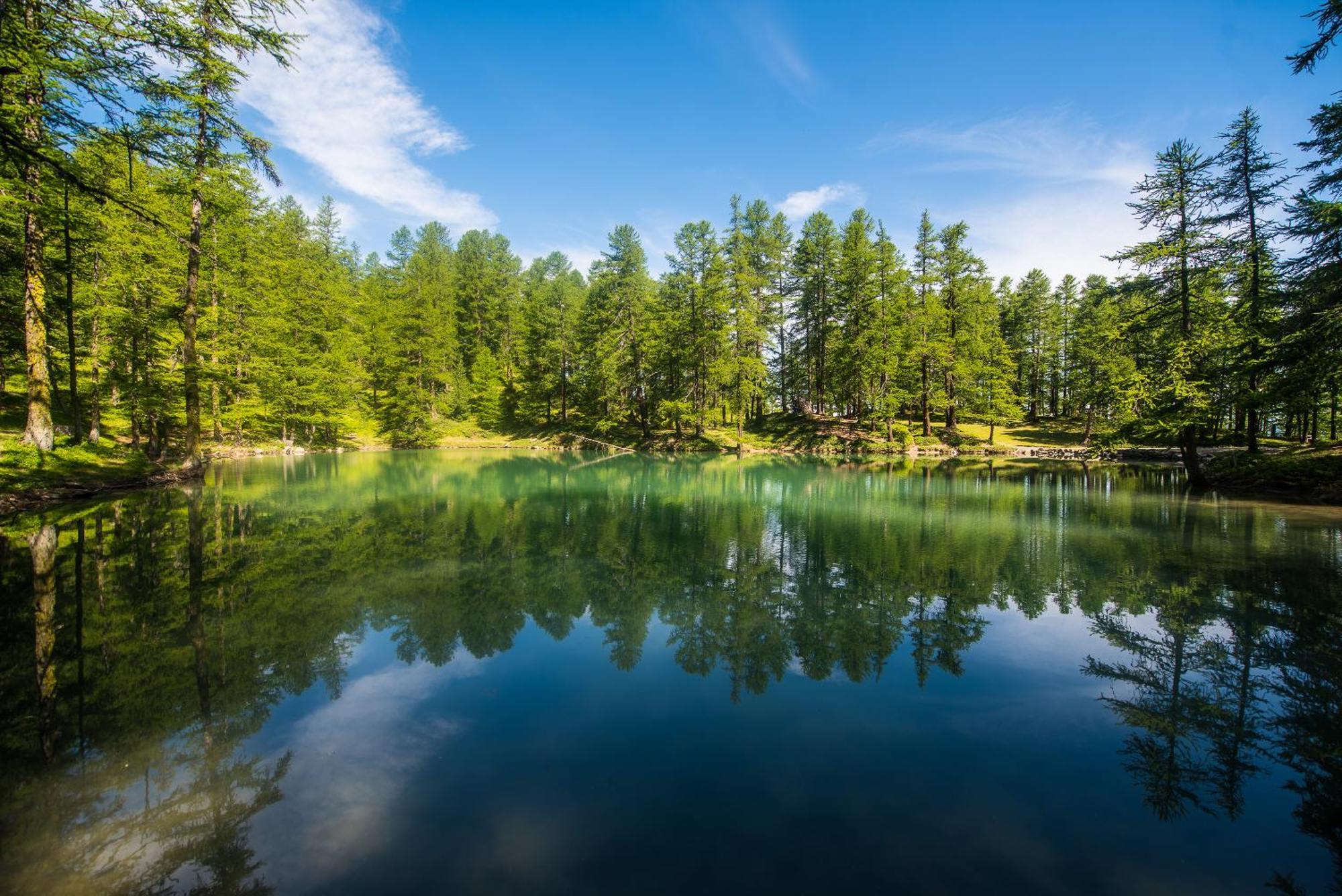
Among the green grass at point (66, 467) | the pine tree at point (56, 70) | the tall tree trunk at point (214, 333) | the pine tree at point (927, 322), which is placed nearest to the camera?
the pine tree at point (56, 70)

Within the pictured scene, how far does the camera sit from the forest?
16.9 m

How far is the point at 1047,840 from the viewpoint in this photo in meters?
4.13

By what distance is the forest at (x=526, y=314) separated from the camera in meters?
16.9

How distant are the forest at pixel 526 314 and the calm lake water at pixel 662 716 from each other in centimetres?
614

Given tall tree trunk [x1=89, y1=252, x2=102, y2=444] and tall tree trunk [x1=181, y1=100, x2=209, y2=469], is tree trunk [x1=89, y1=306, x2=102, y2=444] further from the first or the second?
tall tree trunk [x1=181, y1=100, x2=209, y2=469]

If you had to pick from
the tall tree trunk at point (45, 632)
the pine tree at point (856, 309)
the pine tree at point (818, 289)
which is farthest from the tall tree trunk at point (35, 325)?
the pine tree at point (818, 289)

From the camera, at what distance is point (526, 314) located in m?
64.9

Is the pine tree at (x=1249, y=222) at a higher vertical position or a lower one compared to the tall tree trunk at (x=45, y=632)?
higher

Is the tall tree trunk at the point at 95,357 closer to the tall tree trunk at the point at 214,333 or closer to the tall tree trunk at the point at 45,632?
the tall tree trunk at the point at 214,333

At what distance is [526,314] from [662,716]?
210 feet

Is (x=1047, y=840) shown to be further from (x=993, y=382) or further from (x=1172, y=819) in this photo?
(x=993, y=382)

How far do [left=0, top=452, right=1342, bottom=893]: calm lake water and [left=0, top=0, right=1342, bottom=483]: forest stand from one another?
242 inches

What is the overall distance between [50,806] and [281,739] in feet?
4.87

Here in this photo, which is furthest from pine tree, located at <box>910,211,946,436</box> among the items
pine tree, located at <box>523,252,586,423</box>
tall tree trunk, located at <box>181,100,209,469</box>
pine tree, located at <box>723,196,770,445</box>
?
tall tree trunk, located at <box>181,100,209,469</box>
